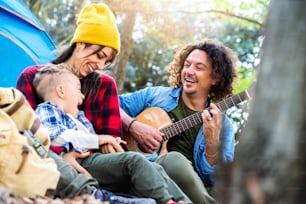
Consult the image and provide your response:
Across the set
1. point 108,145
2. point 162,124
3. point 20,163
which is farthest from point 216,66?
point 20,163

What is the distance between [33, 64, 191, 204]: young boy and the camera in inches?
100

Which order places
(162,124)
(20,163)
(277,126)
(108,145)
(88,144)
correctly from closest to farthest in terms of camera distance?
(277,126) < (20,163) < (88,144) < (108,145) < (162,124)

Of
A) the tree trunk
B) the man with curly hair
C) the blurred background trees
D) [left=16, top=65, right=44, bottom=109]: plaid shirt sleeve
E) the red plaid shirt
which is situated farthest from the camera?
the blurred background trees

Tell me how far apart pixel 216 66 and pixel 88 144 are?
4.13 ft

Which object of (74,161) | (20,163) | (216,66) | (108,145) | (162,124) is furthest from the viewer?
(216,66)

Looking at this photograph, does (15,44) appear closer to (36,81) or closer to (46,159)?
(36,81)

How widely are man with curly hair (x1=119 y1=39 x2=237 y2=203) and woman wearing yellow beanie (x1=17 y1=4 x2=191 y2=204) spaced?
0.33 metres

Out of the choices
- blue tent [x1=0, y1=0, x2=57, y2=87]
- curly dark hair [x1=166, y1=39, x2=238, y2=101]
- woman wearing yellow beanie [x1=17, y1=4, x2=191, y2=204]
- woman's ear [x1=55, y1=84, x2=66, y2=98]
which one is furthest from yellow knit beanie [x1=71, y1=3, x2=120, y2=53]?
blue tent [x1=0, y1=0, x2=57, y2=87]

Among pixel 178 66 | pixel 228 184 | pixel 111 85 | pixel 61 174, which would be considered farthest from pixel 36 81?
pixel 228 184

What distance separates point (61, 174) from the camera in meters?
2.35

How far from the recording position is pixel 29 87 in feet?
9.81

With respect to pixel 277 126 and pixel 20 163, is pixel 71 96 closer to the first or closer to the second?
pixel 20 163

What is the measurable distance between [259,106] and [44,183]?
3.99 feet

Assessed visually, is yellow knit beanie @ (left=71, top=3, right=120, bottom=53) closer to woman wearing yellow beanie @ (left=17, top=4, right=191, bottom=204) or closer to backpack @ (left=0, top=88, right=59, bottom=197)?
woman wearing yellow beanie @ (left=17, top=4, right=191, bottom=204)
